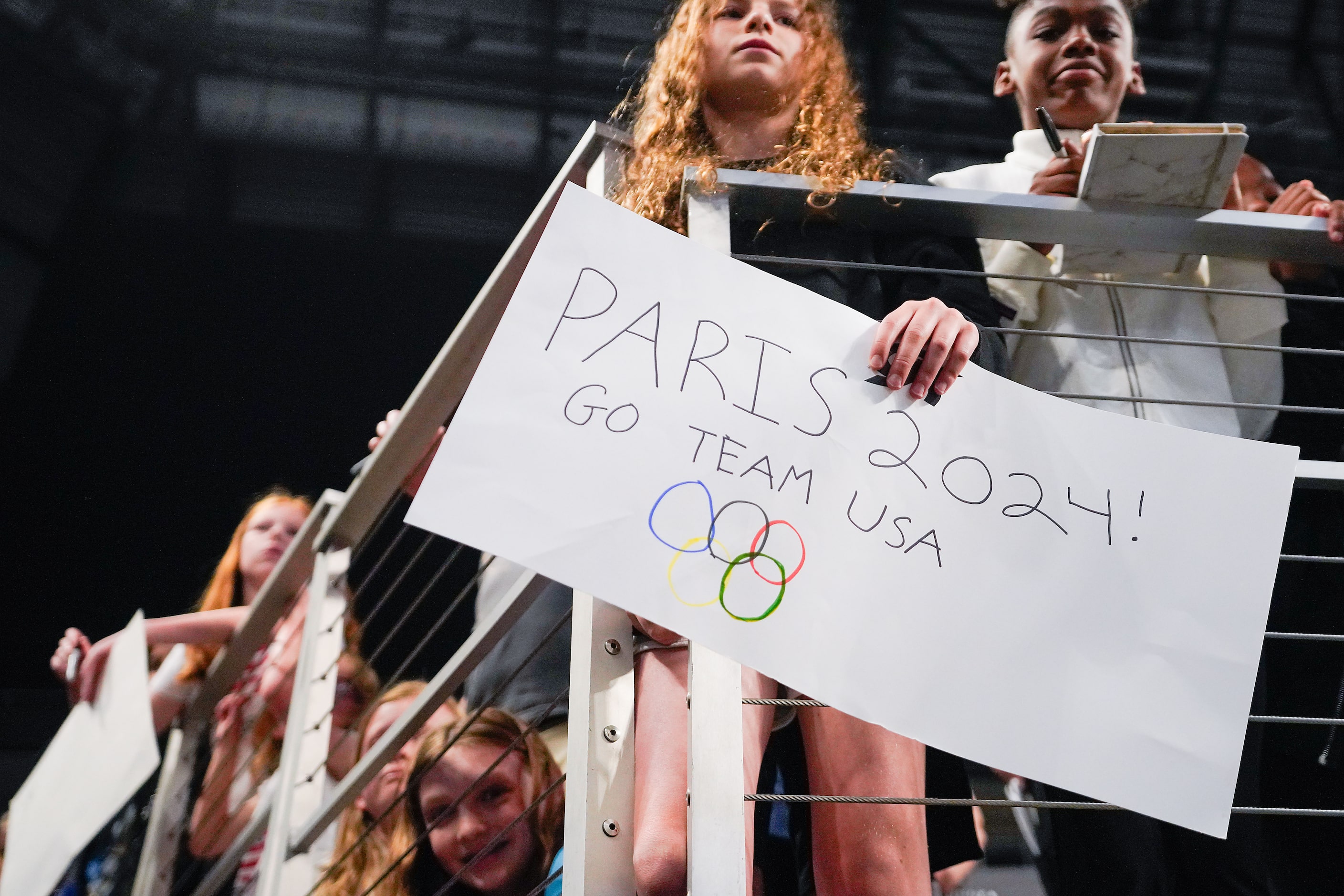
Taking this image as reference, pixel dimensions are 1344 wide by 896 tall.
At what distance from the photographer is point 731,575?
0.68m

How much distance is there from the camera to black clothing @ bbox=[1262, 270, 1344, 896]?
1.45 metres

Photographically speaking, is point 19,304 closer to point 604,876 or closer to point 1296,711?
point 604,876

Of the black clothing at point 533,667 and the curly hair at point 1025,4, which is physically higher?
the curly hair at point 1025,4

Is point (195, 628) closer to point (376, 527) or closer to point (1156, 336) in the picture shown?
point (376, 527)

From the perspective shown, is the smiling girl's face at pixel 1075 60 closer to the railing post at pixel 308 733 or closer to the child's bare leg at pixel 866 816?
the child's bare leg at pixel 866 816

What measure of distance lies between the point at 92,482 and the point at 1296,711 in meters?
2.55

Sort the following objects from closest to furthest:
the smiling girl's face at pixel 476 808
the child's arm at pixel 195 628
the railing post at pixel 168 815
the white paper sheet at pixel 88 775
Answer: the white paper sheet at pixel 88 775 → the railing post at pixel 168 815 → the smiling girl's face at pixel 476 808 → the child's arm at pixel 195 628

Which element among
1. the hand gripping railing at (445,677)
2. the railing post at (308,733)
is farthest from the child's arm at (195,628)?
the railing post at (308,733)

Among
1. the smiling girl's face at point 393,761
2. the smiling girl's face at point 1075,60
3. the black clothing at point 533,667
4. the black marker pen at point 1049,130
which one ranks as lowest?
the smiling girl's face at point 393,761

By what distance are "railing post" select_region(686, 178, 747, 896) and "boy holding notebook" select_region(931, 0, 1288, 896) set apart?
74 centimetres

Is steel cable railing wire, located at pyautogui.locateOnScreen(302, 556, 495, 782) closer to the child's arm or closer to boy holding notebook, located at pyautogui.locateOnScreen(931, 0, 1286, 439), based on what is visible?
the child's arm

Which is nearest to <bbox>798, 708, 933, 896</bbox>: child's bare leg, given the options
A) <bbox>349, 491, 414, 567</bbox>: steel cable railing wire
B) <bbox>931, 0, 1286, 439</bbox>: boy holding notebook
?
<bbox>931, 0, 1286, 439</bbox>: boy holding notebook

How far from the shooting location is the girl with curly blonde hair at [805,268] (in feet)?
2.97

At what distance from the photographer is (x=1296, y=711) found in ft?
4.95
